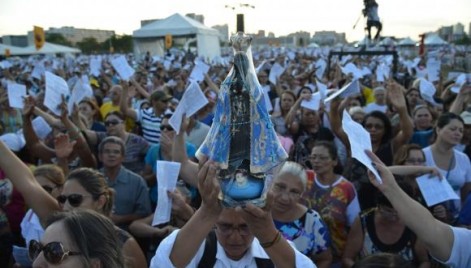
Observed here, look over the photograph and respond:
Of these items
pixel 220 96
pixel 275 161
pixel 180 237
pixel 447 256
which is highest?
pixel 220 96

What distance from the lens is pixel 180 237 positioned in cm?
211

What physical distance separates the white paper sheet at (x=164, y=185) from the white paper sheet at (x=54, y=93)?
240cm

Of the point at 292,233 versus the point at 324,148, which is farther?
the point at 324,148

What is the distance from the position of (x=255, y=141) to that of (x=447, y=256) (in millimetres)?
1170

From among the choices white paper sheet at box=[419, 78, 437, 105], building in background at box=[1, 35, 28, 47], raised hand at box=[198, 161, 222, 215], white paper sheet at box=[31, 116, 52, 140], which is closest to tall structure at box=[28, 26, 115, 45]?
building in background at box=[1, 35, 28, 47]

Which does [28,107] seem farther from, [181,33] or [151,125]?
[181,33]

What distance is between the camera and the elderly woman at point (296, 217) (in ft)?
10.1

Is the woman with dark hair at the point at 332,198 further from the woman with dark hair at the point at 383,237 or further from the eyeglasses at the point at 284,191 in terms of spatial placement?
the eyeglasses at the point at 284,191

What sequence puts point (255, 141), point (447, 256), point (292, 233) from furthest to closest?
1. point (292, 233)
2. point (447, 256)
3. point (255, 141)

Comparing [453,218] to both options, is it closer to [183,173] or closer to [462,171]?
[462,171]

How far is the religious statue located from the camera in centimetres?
199

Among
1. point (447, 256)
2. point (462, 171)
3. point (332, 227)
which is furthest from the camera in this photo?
point (462, 171)

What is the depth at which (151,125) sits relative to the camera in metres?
5.99

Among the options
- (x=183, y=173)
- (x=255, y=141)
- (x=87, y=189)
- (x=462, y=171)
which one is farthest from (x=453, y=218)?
(x=87, y=189)
